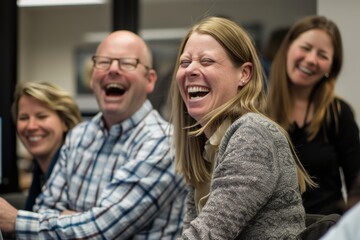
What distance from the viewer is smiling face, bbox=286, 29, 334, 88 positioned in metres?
2.58

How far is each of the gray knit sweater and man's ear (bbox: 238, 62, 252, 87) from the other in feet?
0.75

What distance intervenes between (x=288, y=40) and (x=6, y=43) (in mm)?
1866

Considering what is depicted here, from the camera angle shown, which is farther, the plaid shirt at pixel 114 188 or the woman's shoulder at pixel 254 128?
the plaid shirt at pixel 114 188

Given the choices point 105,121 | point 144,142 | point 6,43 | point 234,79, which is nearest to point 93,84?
point 105,121

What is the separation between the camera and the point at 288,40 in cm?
267

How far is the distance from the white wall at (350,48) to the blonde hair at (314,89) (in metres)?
0.61

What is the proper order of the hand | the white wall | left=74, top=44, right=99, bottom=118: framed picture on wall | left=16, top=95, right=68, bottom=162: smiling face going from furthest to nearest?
left=74, top=44, right=99, bottom=118: framed picture on wall < the white wall < left=16, top=95, right=68, bottom=162: smiling face < the hand

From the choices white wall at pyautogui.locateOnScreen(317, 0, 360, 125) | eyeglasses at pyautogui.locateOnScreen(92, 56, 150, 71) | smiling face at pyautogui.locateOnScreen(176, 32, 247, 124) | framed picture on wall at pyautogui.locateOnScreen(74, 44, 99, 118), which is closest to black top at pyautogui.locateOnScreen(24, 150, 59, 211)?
eyeglasses at pyautogui.locateOnScreen(92, 56, 150, 71)

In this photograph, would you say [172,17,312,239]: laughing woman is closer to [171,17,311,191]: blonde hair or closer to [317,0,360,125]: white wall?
[171,17,311,191]: blonde hair

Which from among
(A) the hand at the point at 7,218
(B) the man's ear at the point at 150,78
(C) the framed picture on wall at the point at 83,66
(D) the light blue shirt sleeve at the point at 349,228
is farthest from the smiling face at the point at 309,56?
(C) the framed picture on wall at the point at 83,66

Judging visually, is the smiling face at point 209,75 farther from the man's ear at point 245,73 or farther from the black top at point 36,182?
the black top at point 36,182

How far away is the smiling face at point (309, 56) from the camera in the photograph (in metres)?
2.58

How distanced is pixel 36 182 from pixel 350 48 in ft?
5.78

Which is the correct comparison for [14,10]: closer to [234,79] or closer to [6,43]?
[6,43]
